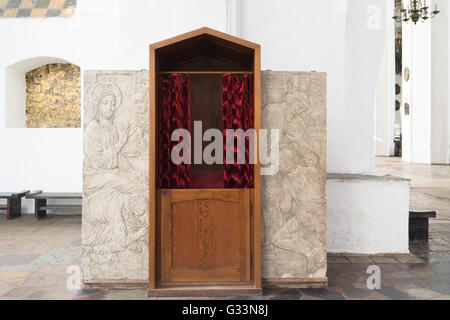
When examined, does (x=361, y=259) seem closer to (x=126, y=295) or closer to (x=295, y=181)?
(x=295, y=181)

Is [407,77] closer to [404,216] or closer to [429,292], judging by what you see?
[404,216]

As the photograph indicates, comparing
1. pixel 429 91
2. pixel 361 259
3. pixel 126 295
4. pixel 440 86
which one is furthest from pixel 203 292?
pixel 440 86

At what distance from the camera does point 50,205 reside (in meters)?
7.23

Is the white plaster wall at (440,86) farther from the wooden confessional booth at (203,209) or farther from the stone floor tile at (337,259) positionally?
the wooden confessional booth at (203,209)

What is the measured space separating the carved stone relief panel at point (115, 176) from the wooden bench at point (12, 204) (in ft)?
12.3

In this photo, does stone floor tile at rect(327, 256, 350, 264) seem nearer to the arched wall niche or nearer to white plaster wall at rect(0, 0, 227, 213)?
white plaster wall at rect(0, 0, 227, 213)

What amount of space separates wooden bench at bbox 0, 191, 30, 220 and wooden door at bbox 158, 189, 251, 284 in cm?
432

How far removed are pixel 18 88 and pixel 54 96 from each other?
68cm

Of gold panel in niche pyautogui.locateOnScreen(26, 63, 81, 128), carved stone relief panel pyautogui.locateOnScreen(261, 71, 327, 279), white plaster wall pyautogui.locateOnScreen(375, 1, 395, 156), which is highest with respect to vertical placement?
white plaster wall pyautogui.locateOnScreen(375, 1, 395, 156)

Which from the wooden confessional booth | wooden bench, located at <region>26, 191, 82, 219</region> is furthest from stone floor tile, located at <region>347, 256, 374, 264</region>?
wooden bench, located at <region>26, 191, 82, 219</region>

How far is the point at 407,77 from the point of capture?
1972 cm

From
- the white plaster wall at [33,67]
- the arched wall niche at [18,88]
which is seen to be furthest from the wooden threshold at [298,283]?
the arched wall niche at [18,88]

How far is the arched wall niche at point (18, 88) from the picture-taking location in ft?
22.9

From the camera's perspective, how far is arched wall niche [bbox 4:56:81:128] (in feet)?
22.9
